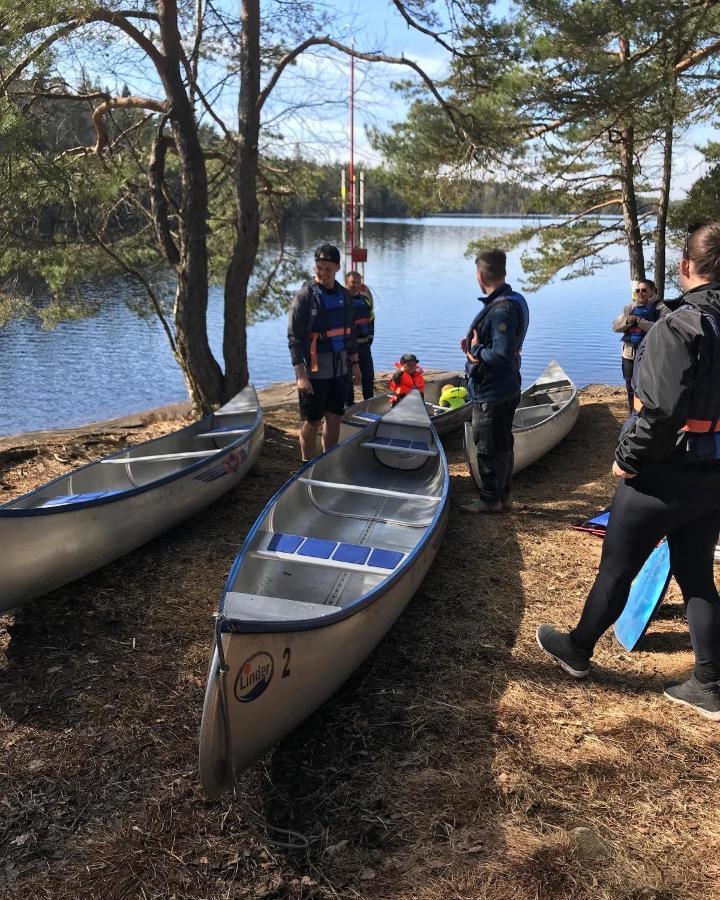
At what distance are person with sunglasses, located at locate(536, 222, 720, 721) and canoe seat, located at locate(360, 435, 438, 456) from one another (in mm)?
2988

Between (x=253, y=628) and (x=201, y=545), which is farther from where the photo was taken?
(x=201, y=545)

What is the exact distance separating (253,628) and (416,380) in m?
6.39

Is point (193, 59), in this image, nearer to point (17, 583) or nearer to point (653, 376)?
point (17, 583)

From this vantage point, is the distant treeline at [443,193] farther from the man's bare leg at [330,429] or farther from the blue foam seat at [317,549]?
the blue foam seat at [317,549]

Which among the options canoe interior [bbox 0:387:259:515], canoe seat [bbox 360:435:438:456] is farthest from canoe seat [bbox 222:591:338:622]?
canoe seat [bbox 360:435:438:456]

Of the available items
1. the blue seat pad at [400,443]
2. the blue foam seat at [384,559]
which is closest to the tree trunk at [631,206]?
the blue seat pad at [400,443]

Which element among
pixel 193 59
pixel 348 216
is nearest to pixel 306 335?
pixel 193 59

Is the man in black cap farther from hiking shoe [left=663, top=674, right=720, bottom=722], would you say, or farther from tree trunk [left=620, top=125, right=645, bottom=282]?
tree trunk [left=620, top=125, right=645, bottom=282]

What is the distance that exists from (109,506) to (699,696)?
3.59 m

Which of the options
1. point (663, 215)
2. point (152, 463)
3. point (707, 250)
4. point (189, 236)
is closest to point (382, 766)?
point (707, 250)

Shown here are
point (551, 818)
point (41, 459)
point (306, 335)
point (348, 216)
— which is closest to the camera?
point (551, 818)

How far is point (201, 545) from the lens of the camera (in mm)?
5270

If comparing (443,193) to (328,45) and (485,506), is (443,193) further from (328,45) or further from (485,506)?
(485,506)

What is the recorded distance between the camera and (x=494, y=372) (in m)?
5.42
